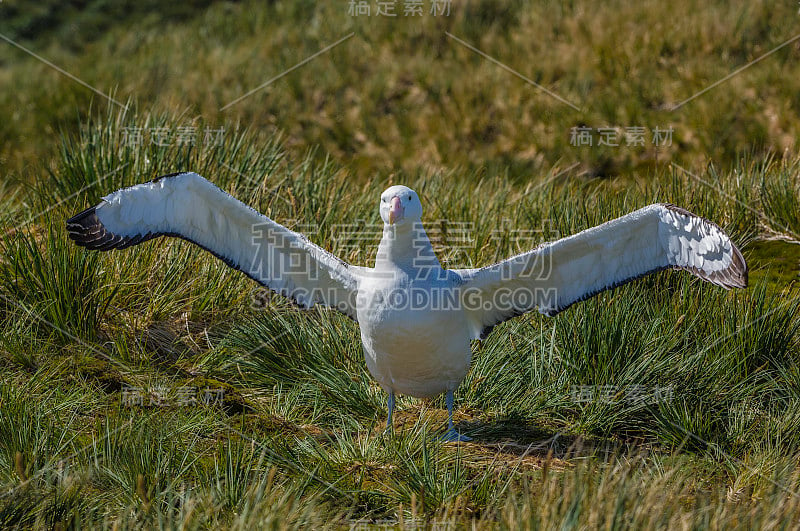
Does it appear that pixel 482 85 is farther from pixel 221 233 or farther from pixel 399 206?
pixel 399 206

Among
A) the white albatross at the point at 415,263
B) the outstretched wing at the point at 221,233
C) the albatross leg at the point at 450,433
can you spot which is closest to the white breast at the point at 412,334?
the white albatross at the point at 415,263

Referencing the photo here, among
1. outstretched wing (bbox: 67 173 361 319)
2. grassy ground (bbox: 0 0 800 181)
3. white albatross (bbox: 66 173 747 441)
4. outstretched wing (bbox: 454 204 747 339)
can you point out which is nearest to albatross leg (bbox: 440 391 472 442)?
white albatross (bbox: 66 173 747 441)

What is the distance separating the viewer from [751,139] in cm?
1075

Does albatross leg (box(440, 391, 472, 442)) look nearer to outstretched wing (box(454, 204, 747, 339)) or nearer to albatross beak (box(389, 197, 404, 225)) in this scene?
outstretched wing (box(454, 204, 747, 339))

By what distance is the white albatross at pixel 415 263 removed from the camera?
4.50m

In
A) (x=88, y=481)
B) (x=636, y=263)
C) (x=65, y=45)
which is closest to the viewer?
(x=88, y=481)

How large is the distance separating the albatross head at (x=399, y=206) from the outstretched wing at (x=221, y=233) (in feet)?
1.96

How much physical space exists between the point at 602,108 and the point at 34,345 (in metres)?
8.06

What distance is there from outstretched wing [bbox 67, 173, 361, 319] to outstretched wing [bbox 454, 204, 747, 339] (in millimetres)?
764

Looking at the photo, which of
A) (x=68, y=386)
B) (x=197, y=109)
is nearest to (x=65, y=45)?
(x=197, y=109)

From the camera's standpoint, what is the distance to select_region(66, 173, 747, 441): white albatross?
450cm

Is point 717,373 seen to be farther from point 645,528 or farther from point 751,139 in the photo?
point 751,139

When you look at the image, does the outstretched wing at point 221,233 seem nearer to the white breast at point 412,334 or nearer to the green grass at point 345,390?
the white breast at point 412,334

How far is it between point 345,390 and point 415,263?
1263 millimetres
